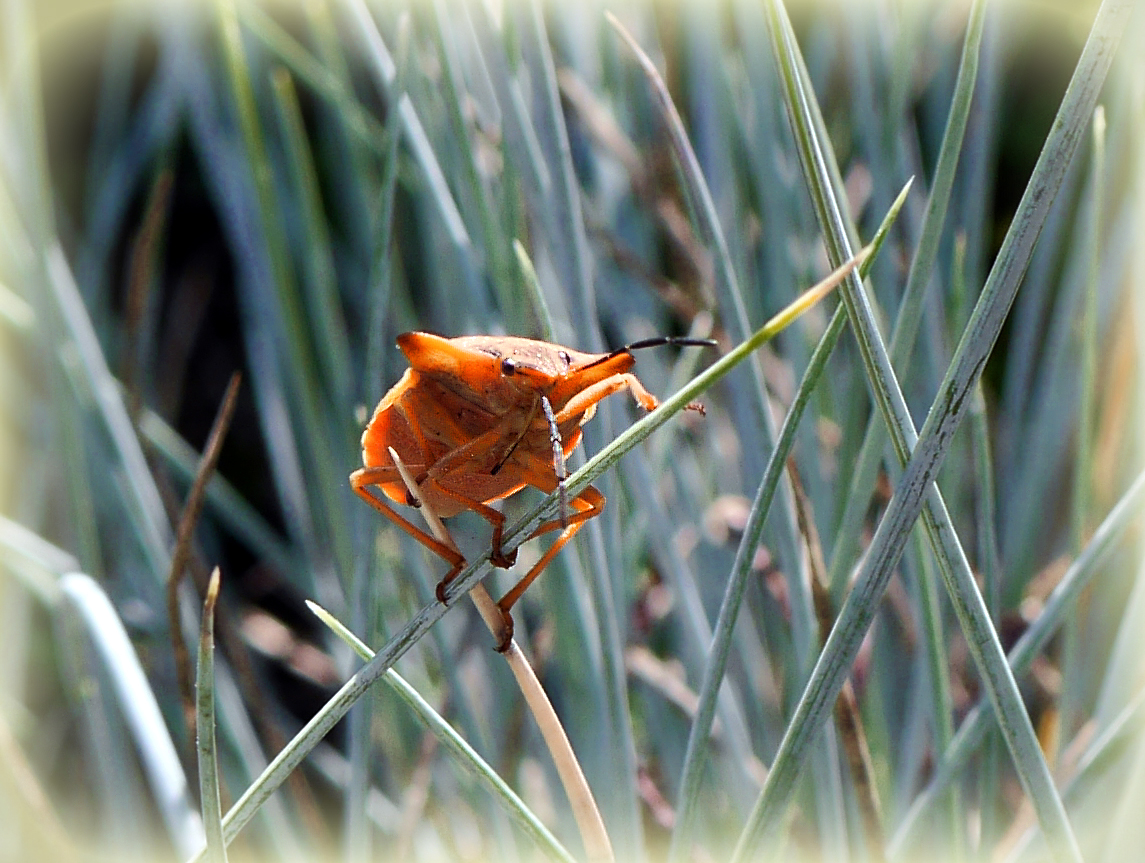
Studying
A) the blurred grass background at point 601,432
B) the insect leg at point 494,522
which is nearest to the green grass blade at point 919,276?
the blurred grass background at point 601,432

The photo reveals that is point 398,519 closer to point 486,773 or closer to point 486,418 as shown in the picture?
point 486,418

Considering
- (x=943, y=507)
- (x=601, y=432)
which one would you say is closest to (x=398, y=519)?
(x=601, y=432)

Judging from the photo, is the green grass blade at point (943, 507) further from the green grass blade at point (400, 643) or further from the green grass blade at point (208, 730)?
the green grass blade at point (208, 730)

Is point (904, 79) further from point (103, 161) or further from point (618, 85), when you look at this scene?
point (103, 161)

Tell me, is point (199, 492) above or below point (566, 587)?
above

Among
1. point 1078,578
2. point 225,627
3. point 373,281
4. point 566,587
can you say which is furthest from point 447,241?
point 1078,578

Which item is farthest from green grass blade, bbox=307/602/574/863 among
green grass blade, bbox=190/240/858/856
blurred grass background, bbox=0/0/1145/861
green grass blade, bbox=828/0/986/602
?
green grass blade, bbox=828/0/986/602
